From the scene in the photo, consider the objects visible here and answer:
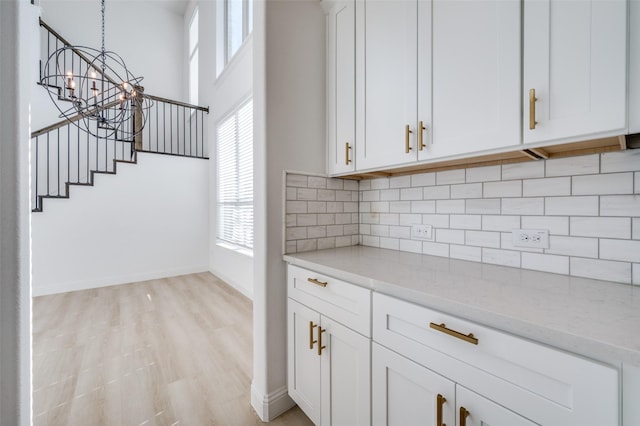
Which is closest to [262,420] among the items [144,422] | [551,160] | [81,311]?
[144,422]

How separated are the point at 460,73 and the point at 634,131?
581 millimetres

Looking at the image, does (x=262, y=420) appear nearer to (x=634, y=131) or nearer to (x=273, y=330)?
(x=273, y=330)

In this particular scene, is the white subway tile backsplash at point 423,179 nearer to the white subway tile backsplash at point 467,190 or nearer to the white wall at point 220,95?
the white subway tile backsplash at point 467,190

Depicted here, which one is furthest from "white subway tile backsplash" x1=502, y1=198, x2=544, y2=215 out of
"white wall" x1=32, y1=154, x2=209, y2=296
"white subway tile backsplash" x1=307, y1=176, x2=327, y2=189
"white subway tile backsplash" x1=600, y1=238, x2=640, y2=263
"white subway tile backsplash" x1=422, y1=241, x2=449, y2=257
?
"white wall" x1=32, y1=154, x2=209, y2=296

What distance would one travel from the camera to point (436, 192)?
1547 mm

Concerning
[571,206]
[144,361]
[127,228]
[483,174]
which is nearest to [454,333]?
[571,206]

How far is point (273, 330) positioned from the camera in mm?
1563

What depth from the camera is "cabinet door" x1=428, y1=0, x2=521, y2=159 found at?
38.7 inches

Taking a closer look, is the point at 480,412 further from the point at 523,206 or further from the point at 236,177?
the point at 236,177

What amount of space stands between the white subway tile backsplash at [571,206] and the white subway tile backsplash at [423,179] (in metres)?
0.53

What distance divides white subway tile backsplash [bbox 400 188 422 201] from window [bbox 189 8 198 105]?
5.91 m

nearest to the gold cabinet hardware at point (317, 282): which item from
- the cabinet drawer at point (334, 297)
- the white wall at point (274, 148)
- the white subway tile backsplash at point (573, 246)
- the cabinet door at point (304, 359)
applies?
the cabinet drawer at point (334, 297)

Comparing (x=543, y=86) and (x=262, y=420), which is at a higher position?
(x=543, y=86)

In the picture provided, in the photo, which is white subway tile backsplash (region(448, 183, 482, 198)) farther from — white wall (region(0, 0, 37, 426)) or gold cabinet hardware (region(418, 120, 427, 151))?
white wall (region(0, 0, 37, 426))
